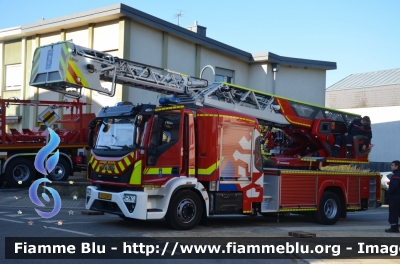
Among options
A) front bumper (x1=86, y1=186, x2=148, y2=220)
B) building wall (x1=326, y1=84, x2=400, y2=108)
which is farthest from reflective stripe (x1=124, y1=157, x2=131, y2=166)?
building wall (x1=326, y1=84, x2=400, y2=108)

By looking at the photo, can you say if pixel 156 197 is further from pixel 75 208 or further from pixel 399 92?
pixel 399 92

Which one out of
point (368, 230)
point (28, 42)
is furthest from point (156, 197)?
point (28, 42)

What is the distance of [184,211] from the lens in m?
11.4

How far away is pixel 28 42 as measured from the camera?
2653cm

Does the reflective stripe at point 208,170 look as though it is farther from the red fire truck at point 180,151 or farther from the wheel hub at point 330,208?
the wheel hub at point 330,208

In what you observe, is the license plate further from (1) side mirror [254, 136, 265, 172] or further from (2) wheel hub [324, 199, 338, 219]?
(2) wheel hub [324, 199, 338, 219]

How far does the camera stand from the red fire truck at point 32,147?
65.0 feet

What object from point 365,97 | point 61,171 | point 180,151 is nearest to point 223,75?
point 61,171

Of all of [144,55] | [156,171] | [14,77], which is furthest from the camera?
[14,77]

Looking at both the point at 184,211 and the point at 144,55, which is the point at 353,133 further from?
the point at 144,55

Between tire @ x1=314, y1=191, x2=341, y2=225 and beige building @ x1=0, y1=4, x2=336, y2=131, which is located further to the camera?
beige building @ x1=0, y1=4, x2=336, y2=131

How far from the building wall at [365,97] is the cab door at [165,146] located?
31.9m

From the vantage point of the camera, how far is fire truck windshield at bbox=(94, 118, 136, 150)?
36.8 ft

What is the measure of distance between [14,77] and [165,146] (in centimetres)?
1850
